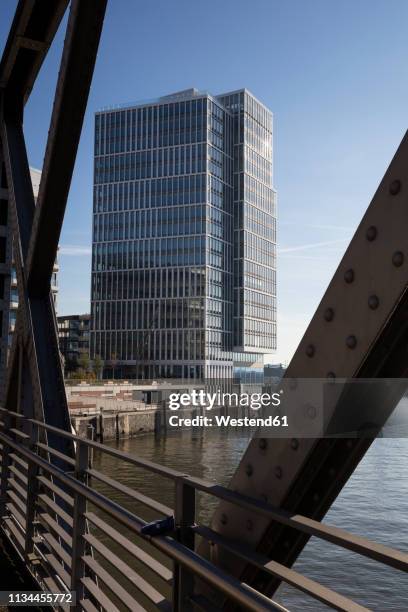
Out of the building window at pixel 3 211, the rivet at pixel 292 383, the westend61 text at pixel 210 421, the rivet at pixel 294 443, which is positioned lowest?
the westend61 text at pixel 210 421

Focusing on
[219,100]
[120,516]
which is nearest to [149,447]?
[120,516]

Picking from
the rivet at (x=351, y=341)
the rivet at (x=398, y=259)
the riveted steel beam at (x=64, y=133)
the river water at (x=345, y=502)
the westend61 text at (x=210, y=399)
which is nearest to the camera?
the rivet at (x=398, y=259)

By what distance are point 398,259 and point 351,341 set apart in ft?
0.92

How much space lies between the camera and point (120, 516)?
324 cm

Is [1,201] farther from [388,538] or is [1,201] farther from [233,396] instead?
[233,396]

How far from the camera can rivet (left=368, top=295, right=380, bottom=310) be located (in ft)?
5.53

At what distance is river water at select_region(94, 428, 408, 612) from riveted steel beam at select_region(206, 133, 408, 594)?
933 cm

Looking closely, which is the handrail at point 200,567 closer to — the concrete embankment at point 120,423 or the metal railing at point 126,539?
the metal railing at point 126,539

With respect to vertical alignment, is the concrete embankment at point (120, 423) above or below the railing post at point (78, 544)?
below

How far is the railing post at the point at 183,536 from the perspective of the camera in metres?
2.56

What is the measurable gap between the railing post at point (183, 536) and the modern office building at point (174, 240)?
91.3 meters

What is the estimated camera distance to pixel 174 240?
101m

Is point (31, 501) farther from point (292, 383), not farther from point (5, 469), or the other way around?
point (292, 383)

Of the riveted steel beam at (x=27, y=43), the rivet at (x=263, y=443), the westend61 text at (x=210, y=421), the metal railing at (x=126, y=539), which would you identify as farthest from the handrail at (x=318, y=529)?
the westend61 text at (x=210, y=421)
